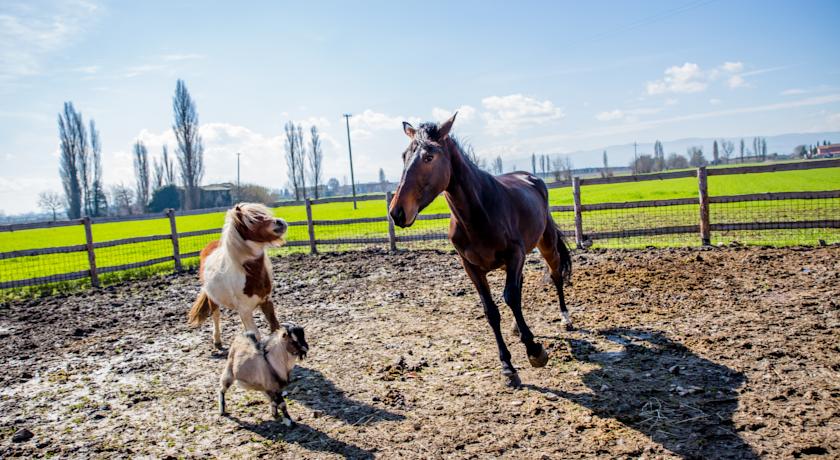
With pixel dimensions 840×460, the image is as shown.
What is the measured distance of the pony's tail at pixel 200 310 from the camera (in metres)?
5.68

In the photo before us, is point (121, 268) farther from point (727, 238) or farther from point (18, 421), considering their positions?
point (727, 238)

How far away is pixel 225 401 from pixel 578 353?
3.23 metres

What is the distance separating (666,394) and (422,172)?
2.44 metres

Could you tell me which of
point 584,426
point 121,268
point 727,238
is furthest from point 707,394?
point 121,268

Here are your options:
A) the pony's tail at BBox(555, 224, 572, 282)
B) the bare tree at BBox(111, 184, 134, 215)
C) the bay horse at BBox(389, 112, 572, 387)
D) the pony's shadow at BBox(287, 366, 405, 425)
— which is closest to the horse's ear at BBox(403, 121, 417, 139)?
the bay horse at BBox(389, 112, 572, 387)

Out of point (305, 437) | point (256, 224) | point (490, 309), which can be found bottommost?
point (305, 437)

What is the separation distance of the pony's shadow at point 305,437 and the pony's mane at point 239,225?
5.29ft

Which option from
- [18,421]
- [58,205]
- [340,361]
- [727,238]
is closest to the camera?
[18,421]

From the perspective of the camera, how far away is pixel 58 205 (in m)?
64.3

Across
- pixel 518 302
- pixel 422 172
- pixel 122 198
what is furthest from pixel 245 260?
pixel 122 198

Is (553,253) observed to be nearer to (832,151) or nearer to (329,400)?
(329,400)

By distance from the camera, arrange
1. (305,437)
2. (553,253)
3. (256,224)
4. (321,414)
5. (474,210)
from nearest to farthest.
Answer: (305,437) < (321,414) < (474,210) < (256,224) < (553,253)

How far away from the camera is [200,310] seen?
226 inches

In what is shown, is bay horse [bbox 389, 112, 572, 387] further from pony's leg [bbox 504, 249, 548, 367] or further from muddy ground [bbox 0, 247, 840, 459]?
muddy ground [bbox 0, 247, 840, 459]
